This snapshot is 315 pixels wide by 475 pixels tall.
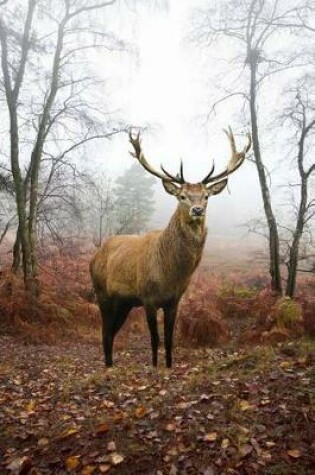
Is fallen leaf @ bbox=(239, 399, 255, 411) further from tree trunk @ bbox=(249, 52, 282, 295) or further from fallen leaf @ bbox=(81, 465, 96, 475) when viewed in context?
tree trunk @ bbox=(249, 52, 282, 295)

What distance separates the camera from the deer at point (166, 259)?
6766 millimetres

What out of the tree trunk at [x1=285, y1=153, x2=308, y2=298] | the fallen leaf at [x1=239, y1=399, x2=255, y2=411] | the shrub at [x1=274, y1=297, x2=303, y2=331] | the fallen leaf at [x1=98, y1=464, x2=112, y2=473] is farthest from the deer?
the tree trunk at [x1=285, y1=153, x2=308, y2=298]

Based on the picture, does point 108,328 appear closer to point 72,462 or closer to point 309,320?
point 72,462

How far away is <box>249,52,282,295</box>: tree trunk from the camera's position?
1335cm

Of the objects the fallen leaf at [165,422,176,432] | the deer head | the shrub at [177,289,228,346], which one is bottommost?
the shrub at [177,289,228,346]

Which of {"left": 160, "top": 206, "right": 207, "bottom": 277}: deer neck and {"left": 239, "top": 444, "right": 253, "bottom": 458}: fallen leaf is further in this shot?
{"left": 160, "top": 206, "right": 207, "bottom": 277}: deer neck

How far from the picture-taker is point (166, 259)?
7.04 meters

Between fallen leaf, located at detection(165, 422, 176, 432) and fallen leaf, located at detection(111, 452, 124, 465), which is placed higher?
fallen leaf, located at detection(165, 422, 176, 432)

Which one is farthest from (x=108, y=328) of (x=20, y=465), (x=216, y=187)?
(x=20, y=465)

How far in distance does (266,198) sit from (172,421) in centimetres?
1031

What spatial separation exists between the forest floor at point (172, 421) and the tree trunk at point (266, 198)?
6.62m

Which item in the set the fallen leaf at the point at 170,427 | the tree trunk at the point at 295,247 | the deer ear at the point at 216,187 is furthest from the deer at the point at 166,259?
the tree trunk at the point at 295,247

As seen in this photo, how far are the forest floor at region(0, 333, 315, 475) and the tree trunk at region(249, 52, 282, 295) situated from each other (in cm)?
662

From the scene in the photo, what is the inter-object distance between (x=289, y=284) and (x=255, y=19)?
8616 mm
